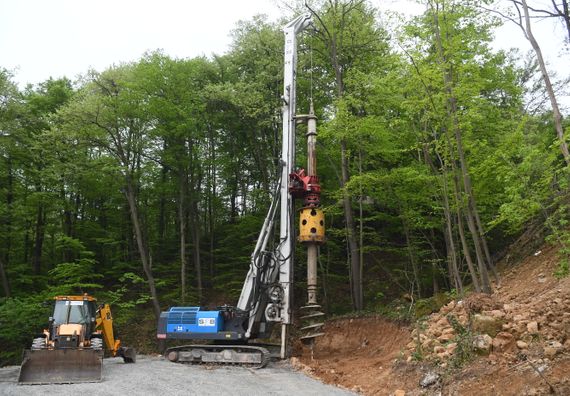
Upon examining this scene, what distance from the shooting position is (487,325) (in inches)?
302

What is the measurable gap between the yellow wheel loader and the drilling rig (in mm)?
1654

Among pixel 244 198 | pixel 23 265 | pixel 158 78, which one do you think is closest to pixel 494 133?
pixel 158 78

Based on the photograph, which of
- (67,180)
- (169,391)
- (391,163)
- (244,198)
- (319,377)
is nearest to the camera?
(169,391)

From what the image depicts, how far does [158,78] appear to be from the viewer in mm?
19219

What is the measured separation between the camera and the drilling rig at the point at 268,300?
39.6ft

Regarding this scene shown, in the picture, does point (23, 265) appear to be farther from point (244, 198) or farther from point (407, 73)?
point (407, 73)

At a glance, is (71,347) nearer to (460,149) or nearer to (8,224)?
(460,149)

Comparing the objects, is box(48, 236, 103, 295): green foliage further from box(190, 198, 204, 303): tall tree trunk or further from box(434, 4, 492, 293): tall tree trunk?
box(434, 4, 492, 293): tall tree trunk

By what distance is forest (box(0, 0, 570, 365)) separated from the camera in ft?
40.3

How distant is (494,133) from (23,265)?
1995 centimetres

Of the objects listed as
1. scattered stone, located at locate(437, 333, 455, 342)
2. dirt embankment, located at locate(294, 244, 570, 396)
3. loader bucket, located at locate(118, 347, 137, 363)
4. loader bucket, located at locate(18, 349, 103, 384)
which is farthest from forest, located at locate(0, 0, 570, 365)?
loader bucket, located at locate(18, 349, 103, 384)

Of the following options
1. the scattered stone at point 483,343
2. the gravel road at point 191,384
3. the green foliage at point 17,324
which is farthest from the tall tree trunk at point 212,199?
the scattered stone at point 483,343

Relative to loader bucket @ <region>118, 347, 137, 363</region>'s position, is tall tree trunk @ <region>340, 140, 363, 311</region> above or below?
above

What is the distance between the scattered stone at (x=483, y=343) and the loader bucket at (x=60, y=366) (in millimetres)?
7267
